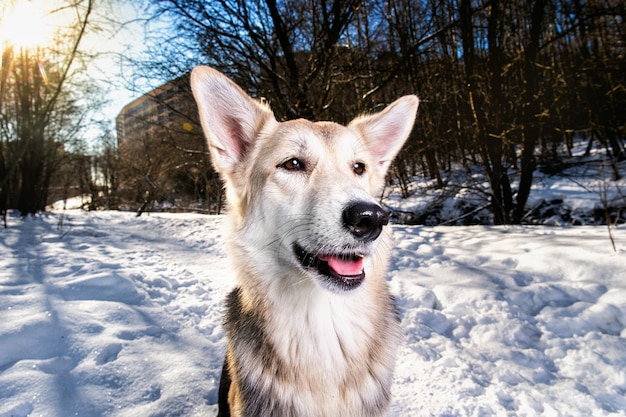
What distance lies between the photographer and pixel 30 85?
1164 cm

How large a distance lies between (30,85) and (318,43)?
1009 centimetres

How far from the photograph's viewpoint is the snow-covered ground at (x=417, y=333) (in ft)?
7.88

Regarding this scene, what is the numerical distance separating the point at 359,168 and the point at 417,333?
1.91m

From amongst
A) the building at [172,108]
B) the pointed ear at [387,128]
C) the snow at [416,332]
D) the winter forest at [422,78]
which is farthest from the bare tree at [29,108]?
the pointed ear at [387,128]

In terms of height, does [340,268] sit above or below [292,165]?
below

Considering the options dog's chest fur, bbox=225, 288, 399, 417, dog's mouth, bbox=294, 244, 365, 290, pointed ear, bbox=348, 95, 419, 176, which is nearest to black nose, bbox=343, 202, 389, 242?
dog's mouth, bbox=294, 244, 365, 290

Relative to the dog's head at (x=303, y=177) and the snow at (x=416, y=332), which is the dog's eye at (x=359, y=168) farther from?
the snow at (x=416, y=332)

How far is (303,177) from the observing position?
216 cm

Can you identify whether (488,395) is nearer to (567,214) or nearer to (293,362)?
(293,362)

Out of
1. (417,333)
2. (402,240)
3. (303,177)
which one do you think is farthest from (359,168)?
(402,240)

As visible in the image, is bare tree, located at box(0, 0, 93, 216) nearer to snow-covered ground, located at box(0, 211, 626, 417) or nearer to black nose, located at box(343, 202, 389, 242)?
snow-covered ground, located at box(0, 211, 626, 417)

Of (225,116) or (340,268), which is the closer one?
(340,268)

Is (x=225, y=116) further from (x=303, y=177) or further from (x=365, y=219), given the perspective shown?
(x=365, y=219)

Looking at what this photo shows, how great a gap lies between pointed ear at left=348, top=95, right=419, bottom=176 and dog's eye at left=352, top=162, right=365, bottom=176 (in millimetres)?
275
